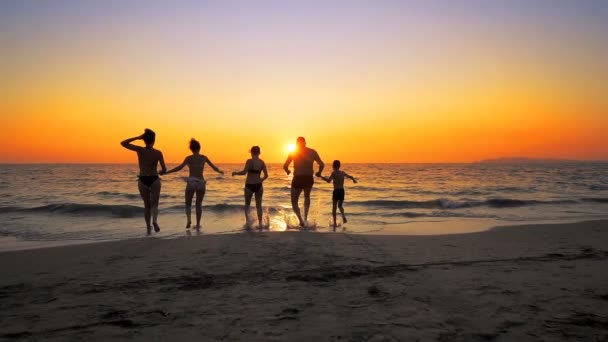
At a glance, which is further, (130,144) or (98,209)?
(98,209)

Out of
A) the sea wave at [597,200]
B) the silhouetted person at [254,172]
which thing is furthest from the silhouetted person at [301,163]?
the sea wave at [597,200]

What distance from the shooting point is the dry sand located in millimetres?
2971

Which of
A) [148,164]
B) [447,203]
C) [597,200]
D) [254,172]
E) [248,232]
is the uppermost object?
[148,164]

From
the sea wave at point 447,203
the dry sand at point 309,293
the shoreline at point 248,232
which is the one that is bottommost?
the sea wave at point 447,203

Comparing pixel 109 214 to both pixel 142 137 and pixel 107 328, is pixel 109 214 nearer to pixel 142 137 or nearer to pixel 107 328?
pixel 142 137

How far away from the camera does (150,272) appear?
4.88 metres

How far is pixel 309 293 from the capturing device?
3895 millimetres

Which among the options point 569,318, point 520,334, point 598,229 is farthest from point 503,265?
point 598,229

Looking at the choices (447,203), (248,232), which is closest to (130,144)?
(248,232)

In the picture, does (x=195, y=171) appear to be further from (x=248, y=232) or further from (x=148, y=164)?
(x=248, y=232)

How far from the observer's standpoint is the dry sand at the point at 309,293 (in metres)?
2.97

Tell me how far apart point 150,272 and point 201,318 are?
6.53 feet

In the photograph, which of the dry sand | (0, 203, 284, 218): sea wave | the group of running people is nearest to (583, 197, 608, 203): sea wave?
the dry sand

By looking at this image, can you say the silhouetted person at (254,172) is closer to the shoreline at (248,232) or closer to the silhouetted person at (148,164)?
the shoreline at (248,232)
